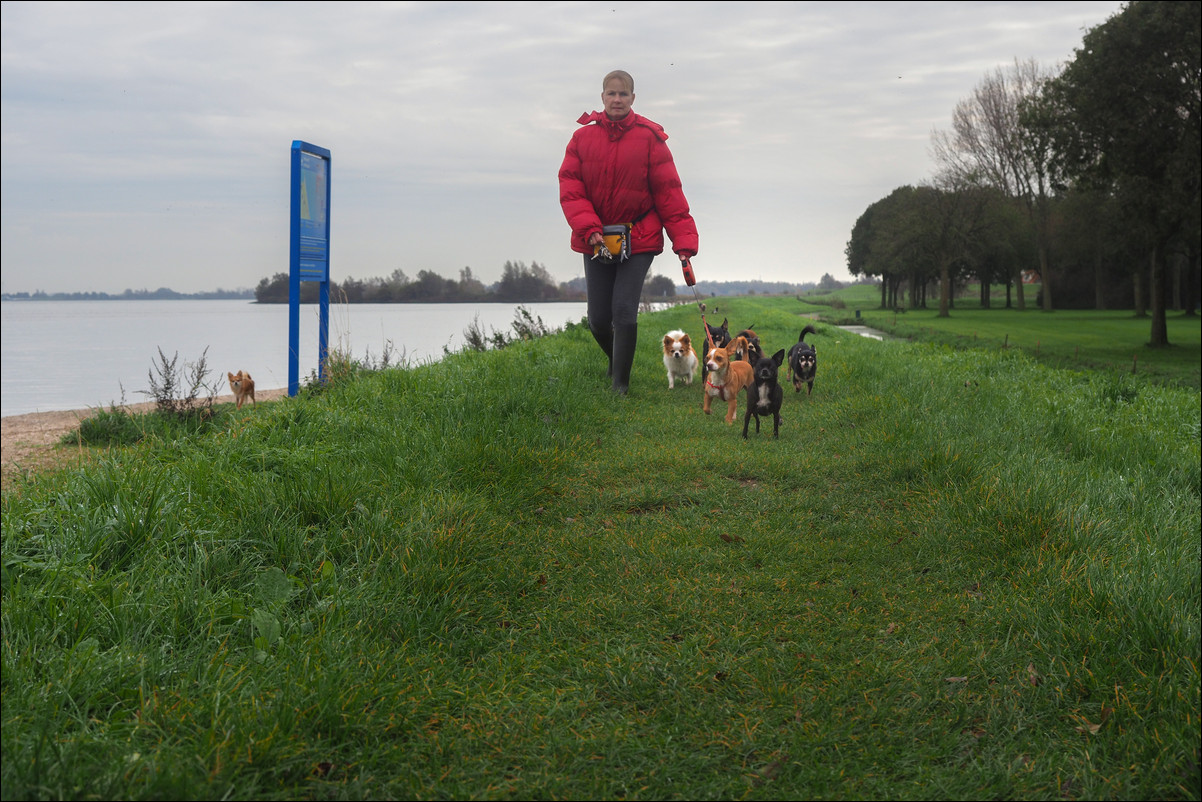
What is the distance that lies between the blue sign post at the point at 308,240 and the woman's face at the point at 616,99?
12.2 feet

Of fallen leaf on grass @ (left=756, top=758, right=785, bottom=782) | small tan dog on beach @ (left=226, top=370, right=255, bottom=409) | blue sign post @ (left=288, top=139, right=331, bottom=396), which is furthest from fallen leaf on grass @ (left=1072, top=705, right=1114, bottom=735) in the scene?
small tan dog on beach @ (left=226, top=370, right=255, bottom=409)

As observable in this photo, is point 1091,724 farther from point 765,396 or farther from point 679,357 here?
point 679,357

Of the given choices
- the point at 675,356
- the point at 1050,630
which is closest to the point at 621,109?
the point at 675,356

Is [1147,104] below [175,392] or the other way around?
the other way around

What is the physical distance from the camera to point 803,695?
97.9 inches

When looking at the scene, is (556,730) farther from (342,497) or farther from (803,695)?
(342,497)

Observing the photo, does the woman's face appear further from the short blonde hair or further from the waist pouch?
the waist pouch

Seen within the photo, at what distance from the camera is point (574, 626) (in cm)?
295

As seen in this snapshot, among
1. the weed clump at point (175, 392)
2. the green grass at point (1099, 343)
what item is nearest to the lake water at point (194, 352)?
the weed clump at point (175, 392)

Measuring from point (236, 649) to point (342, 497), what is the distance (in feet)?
3.71

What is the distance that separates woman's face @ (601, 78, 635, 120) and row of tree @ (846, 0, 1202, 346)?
18063 millimetres

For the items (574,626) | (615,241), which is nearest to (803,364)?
(615,241)

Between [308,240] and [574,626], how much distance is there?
7.34 metres

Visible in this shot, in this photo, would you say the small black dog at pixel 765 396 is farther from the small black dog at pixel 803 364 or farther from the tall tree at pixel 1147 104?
the tall tree at pixel 1147 104
